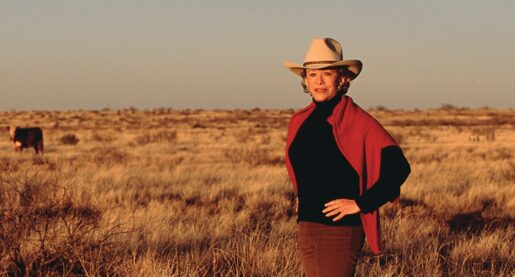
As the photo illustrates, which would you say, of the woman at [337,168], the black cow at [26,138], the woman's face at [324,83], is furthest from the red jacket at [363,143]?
the black cow at [26,138]

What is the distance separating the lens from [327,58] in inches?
109

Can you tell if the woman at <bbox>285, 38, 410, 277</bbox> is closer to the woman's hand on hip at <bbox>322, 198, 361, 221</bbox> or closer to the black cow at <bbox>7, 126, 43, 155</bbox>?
the woman's hand on hip at <bbox>322, 198, 361, 221</bbox>

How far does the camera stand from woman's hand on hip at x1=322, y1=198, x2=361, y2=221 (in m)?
2.61

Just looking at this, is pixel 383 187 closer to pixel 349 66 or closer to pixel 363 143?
pixel 363 143

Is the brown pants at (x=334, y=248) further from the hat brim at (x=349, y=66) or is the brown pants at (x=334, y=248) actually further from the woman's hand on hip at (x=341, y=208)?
the hat brim at (x=349, y=66)

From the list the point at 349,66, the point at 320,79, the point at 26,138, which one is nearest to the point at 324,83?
the point at 320,79

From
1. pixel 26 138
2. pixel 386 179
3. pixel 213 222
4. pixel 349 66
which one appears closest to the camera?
pixel 386 179

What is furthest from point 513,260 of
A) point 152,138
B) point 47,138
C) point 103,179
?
point 47,138

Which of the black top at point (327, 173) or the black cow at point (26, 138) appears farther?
the black cow at point (26, 138)

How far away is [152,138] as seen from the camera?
28922 millimetres

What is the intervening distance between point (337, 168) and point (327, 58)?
1.68ft

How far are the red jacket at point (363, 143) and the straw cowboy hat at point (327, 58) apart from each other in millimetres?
206

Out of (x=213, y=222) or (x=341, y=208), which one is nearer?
(x=341, y=208)

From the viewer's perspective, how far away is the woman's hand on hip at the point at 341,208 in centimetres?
261
